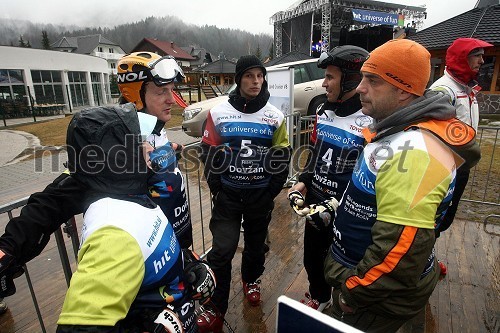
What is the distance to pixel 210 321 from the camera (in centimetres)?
255

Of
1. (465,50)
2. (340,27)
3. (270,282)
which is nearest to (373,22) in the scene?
(340,27)

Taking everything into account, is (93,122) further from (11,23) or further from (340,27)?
(11,23)

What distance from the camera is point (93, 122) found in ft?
4.02

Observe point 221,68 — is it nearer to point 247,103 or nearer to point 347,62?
point 247,103

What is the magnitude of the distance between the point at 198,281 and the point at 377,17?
1314 inches

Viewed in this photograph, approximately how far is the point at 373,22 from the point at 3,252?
33393mm

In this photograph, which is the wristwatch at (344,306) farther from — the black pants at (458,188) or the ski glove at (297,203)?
the black pants at (458,188)

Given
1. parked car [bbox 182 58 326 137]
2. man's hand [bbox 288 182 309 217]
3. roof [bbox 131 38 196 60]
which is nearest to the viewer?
man's hand [bbox 288 182 309 217]

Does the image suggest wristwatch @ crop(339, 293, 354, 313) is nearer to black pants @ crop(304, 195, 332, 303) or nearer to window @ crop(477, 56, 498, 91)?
black pants @ crop(304, 195, 332, 303)

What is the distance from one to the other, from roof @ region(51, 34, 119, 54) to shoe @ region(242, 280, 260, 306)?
226 feet

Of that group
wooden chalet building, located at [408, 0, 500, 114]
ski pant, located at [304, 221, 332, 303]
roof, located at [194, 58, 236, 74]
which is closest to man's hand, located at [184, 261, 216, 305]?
ski pant, located at [304, 221, 332, 303]

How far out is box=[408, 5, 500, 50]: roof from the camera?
14148 mm

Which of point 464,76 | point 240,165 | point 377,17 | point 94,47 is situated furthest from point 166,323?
point 94,47

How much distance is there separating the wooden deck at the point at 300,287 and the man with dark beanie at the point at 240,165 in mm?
480
